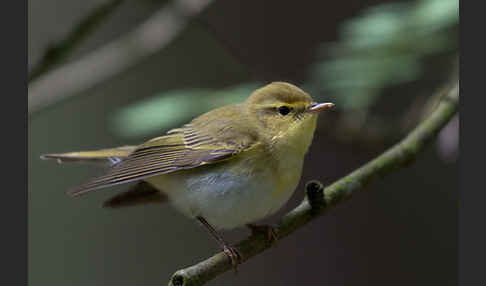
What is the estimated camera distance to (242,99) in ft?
8.69

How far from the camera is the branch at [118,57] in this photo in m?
2.77

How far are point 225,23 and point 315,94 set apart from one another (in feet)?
5.97

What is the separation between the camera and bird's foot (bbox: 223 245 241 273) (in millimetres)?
1970

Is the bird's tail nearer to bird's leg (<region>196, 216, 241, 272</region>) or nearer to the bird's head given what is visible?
bird's leg (<region>196, 216, 241, 272</region>)

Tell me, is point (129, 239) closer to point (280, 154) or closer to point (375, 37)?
point (280, 154)

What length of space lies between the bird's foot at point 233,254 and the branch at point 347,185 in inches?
1.4

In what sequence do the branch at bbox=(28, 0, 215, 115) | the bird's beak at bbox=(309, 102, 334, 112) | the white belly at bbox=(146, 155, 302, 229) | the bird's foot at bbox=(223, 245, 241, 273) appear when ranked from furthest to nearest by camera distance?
the branch at bbox=(28, 0, 215, 115)
the white belly at bbox=(146, 155, 302, 229)
the bird's beak at bbox=(309, 102, 334, 112)
the bird's foot at bbox=(223, 245, 241, 273)

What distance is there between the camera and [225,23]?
14.8ft

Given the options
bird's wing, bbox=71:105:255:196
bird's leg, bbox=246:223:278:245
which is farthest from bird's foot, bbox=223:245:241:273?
bird's wing, bbox=71:105:255:196

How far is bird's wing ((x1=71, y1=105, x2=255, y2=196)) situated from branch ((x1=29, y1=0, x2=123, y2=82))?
51 cm

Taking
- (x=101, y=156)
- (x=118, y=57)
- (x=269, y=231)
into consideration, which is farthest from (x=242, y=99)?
(x=118, y=57)

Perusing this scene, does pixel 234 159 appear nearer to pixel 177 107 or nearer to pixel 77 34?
pixel 177 107

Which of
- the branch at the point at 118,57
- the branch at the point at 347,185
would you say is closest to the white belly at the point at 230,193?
the branch at the point at 347,185

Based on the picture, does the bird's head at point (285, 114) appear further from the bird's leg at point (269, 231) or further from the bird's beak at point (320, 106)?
the bird's leg at point (269, 231)
